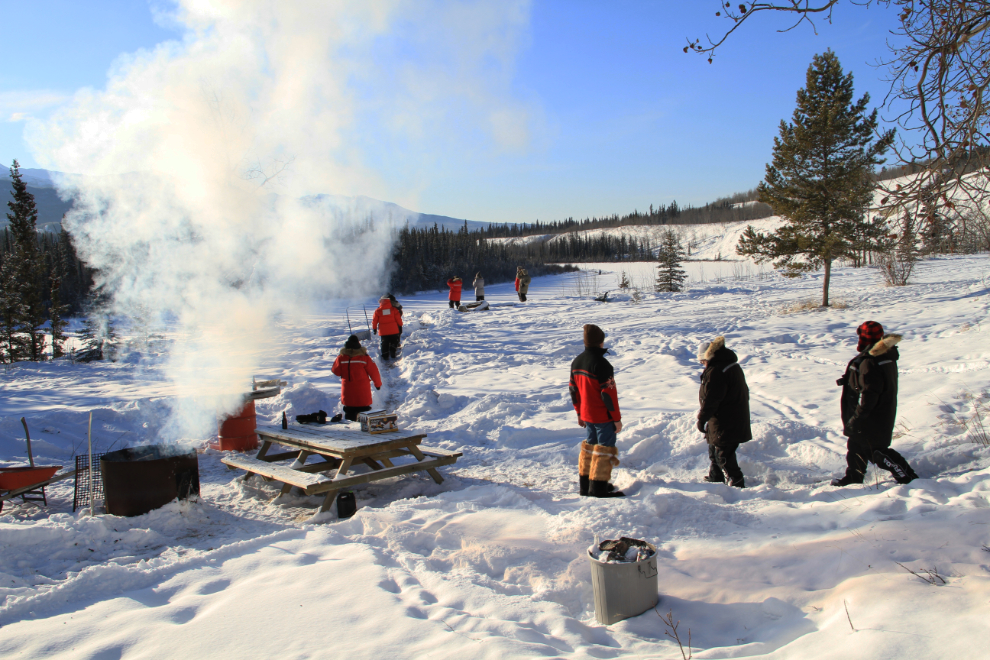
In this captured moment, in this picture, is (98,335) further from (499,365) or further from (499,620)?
(499,620)

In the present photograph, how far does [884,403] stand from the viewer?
5488mm

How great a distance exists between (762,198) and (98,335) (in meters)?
23.0

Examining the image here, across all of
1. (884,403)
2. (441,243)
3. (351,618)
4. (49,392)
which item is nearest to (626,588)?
(351,618)

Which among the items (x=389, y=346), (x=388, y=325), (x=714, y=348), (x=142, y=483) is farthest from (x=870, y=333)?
(x=389, y=346)

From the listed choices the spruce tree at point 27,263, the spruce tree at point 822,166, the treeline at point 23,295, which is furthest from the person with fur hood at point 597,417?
the spruce tree at point 27,263

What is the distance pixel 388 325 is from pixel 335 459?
683 centimetres

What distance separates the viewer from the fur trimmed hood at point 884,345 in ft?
17.4

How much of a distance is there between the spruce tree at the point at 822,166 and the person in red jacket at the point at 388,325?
14423mm

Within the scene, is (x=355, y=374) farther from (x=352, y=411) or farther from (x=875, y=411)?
(x=875, y=411)

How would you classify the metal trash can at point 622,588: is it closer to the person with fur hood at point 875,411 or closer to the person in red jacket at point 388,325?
the person with fur hood at point 875,411

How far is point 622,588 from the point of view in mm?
3377

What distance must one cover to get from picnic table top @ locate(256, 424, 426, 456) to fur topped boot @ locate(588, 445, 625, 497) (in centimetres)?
218

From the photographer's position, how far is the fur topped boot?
5.76 meters

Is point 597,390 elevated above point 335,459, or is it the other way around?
point 597,390
